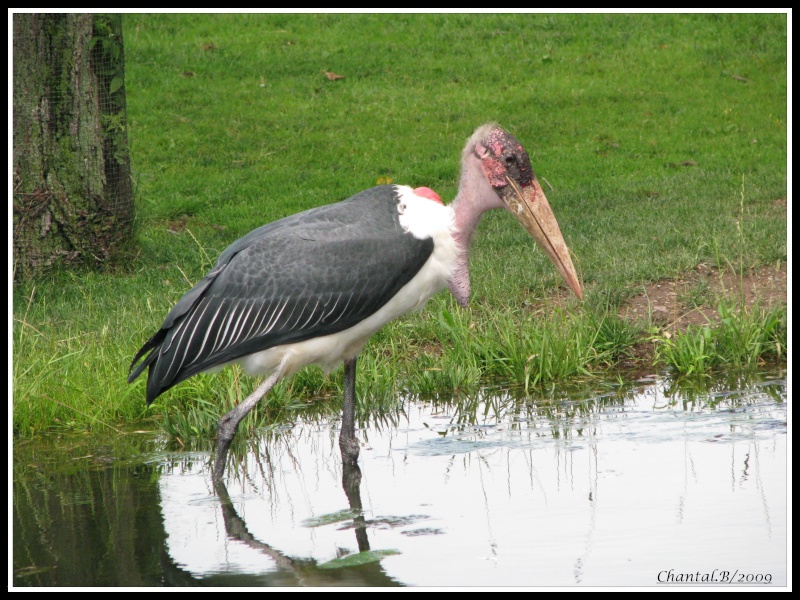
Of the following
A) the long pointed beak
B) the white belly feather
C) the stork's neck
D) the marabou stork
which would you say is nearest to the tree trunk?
the marabou stork

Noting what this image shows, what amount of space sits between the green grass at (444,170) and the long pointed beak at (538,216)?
1124mm

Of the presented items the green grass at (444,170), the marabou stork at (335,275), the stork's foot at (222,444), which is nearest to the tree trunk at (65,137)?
the green grass at (444,170)

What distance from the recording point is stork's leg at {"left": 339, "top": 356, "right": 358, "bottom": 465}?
5.01 m

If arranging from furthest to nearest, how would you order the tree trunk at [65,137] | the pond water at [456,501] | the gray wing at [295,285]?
the tree trunk at [65,137], the gray wing at [295,285], the pond water at [456,501]

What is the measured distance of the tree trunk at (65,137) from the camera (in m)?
7.78

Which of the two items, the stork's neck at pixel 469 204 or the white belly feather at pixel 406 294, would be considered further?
the stork's neck at pixel 469 204

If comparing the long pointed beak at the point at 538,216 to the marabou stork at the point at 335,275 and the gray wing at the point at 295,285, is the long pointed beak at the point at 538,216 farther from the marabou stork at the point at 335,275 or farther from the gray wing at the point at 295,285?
the gray wing at the point at 295,285

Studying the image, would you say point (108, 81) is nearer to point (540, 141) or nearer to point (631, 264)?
point (631, 264)

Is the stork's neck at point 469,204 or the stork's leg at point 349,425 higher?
the stork's neck at point 469,204

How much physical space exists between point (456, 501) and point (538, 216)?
1273 millimetres

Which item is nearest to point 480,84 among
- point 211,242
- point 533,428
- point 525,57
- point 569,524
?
point 525,57

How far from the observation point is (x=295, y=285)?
4762mm

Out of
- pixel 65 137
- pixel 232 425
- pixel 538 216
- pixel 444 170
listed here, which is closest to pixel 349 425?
pixel 232 425

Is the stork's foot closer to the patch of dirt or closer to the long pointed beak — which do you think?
the long pointed beak
